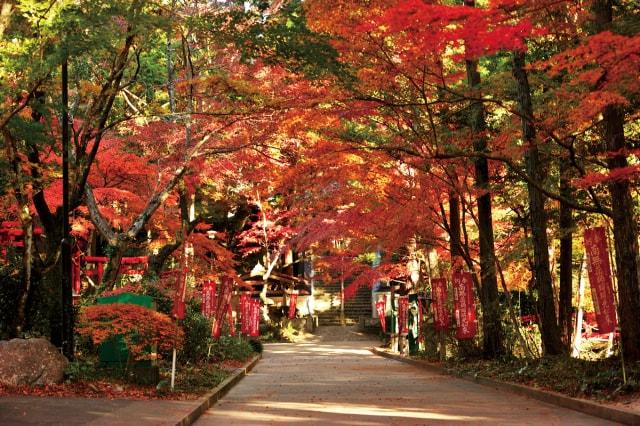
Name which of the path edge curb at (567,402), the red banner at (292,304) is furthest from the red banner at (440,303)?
the red banner at (292,304)

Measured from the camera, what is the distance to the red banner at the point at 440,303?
25.4 meters

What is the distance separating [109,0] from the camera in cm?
1469

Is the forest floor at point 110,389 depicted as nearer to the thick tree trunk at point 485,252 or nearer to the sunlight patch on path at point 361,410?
the sunlight patch on path at point 361,410

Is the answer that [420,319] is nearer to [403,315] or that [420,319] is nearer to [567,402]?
[403,315]

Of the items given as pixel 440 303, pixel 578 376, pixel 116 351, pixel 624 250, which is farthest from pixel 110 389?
pixel 440 303

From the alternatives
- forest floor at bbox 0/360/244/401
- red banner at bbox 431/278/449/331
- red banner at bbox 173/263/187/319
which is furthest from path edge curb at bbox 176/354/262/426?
red banner at bbox 431/278/449/331

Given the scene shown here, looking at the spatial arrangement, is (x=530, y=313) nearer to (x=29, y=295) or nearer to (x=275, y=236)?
(x=275, y=236)

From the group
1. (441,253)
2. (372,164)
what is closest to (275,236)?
(441,253)

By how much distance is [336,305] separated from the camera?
188ft

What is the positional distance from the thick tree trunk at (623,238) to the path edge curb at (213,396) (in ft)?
22.6

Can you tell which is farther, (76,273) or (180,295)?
(76,273)

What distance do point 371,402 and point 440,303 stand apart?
1069cm

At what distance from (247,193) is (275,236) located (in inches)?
138

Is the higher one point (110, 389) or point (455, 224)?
point (455, 224)
